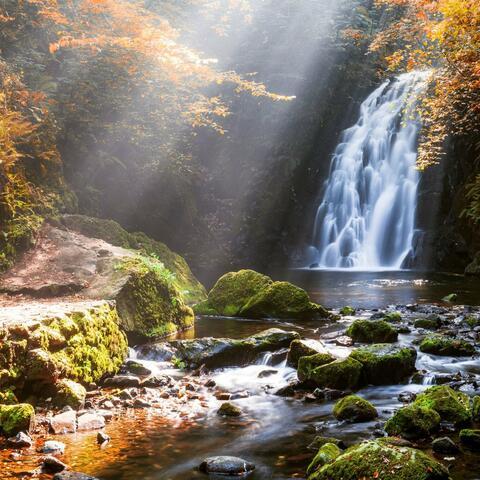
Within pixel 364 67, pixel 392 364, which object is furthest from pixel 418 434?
pixel 364 67

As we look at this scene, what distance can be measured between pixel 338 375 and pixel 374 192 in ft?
60.0

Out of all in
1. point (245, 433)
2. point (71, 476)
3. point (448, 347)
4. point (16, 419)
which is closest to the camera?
point (71, 476)

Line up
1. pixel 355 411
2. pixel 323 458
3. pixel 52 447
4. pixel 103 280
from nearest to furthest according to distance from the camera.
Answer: pixel 323 458 → pixel 52 447 → pixel 355 411 → pixel 103 280

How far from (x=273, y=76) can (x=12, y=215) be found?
2042 centimetres

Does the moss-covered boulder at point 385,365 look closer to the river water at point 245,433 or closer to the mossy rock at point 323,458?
the river water at point 245,433

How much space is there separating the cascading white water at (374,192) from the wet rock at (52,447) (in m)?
18.4

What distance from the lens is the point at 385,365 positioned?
6203mm

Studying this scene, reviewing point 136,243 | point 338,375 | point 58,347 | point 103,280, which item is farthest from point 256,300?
point 58,347

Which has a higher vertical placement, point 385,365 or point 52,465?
point 385,365

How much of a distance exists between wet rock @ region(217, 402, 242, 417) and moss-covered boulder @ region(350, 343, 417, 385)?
1716 millimetres

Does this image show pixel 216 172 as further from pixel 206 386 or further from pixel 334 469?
pixel 334 469

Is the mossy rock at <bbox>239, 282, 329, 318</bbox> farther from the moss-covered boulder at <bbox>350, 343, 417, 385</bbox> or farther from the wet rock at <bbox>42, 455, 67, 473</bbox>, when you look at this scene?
the wet rock at <bbox>42, 455, 67, 473</bbox>

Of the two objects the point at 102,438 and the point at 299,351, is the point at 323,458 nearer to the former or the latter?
the point at 102,438

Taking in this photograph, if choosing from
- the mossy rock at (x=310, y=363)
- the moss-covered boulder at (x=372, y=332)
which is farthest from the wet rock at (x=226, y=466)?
the moss-covered boulder at (x=372, y=332)
